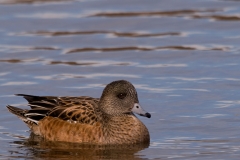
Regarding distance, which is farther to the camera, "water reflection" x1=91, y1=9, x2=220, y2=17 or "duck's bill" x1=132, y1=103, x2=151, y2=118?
"water reflection" x1=91, y1=9, x2=220, y2=17

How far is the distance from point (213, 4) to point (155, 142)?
342 inches

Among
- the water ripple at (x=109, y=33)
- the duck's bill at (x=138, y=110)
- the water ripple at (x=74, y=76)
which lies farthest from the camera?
the water ripple at (x=109, y=33)

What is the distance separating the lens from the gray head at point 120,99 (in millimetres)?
11711

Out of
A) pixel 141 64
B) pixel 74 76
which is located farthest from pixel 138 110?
pixel 141 64

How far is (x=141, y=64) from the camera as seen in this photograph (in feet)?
51.2

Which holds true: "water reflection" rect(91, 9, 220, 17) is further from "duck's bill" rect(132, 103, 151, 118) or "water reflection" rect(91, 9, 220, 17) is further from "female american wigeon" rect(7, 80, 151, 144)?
"duck's bill" rect(132, 103, 151, 118)

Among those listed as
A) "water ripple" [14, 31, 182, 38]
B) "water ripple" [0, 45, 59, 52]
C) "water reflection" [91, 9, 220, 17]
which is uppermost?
"water reflection" [91, 9, 220, 17]

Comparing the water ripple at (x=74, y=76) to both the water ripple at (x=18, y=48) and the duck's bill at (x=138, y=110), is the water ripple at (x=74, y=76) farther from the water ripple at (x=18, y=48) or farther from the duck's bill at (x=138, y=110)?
the duck's bill at (x=138, y=110)

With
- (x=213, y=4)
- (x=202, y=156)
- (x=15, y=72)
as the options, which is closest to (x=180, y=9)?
(x=213, y=4)

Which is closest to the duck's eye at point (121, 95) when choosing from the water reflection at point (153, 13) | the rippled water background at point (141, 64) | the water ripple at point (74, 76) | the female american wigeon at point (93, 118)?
the female american wigeon at point (93, 118)

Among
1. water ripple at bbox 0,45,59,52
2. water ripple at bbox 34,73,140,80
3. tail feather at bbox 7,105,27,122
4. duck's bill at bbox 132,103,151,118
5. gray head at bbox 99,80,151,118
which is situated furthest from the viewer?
water ripple at bbox 0,45,59,52

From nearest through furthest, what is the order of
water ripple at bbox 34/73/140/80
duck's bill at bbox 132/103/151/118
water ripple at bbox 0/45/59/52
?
duck's bill at bbox 132/103/151/118, water ripple at bbox 34/73/140/80, water ripple at bbox 0/45/59/52

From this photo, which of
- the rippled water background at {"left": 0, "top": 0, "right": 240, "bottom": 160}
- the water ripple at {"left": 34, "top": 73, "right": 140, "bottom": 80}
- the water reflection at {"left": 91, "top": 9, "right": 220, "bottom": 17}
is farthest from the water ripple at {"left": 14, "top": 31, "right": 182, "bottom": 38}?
the water ripple at {"left": 34, "top": 73, "right": 140, "bottom": 80}

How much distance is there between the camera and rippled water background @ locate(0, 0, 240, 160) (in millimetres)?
11508
